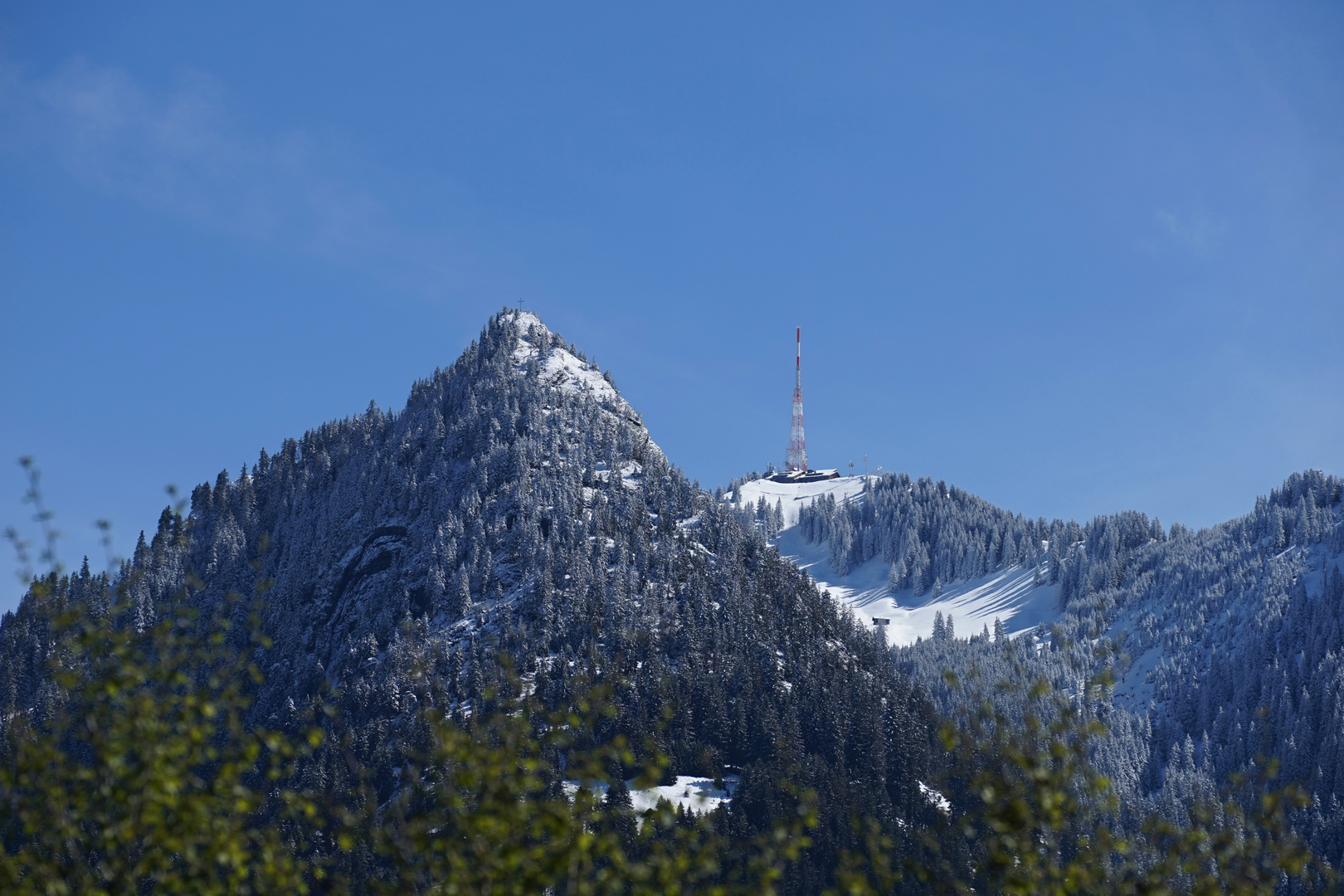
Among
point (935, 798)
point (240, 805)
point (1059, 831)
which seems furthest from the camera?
point (935, 798)

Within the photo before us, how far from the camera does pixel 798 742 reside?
166m

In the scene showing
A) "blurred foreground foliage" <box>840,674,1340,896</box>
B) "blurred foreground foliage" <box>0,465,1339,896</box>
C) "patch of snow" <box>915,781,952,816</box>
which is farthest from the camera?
"patch of snow" <box>915,781,952,816</box>

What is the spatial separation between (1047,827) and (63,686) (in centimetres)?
2085

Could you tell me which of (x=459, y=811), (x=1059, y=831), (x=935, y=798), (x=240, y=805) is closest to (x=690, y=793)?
(x=935, y=798)

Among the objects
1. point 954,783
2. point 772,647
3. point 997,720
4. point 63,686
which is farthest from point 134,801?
point 772,647

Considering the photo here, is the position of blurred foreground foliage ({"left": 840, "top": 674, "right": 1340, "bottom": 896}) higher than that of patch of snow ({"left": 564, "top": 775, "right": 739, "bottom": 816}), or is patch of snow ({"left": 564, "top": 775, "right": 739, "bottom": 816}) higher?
patch of snow ({"left": 564, "top": 775, "right": 739, "bottom": 816})

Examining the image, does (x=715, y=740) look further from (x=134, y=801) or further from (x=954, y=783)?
(x=134, y=801)

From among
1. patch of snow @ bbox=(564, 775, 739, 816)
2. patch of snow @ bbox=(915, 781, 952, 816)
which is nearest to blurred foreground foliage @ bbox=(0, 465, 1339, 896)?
patch of snow @ bbox=(564, 775, 739, 816)

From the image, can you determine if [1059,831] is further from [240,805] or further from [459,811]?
[240,805]

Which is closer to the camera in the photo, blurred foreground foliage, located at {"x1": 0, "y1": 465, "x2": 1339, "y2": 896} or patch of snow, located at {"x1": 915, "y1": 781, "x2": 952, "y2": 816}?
blurred foreground foliage, located at {"x1": 0, "y1": 465, "x2": 1339, "y2": 896}

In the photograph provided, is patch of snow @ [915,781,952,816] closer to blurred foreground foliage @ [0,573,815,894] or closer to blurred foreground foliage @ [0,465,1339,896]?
blurred foreground foliage @ [0,465,1339,896]

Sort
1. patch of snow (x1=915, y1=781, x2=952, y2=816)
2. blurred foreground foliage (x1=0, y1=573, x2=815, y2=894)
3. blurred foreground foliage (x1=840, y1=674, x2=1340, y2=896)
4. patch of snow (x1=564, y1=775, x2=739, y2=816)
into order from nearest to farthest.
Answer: blurred foreground foliage (x1=840, y1=674, x2=1340, y2=896) → blurred foreground foliage (x1=0, y1=573, x2=815, y2=894) → patch of snow (x1=564, y1=775, x2=739, y2=816) → patch of snow (x1=915, y1=781, x2=952, y2=816)

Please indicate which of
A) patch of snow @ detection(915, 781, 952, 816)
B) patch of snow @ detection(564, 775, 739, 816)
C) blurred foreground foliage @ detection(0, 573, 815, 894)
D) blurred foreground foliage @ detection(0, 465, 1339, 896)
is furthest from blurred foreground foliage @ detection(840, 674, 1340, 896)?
patch of snow @ detection(915, 781, 952, 816)

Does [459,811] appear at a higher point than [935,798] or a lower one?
lower
